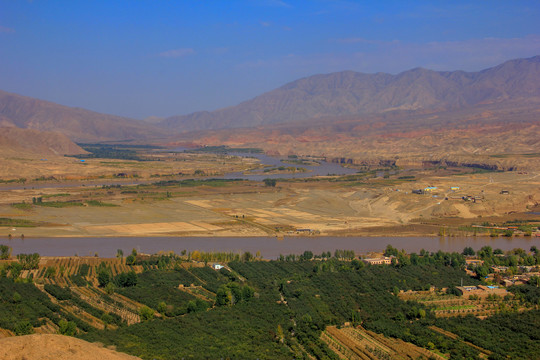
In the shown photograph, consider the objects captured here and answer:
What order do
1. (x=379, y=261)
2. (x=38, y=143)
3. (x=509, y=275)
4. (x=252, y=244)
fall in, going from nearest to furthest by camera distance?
(x=509, y=275), (x=379, y=261), (x=252, y=244), (x=38, y=143)

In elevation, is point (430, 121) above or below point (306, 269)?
above

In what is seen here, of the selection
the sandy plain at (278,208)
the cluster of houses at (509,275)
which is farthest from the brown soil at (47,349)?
the sandy plain at (278,208)

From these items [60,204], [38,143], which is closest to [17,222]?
[60,204]

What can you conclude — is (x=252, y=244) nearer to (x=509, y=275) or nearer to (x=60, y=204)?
(x=509, y=275)

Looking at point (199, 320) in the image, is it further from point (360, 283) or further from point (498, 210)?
point (498, 210)

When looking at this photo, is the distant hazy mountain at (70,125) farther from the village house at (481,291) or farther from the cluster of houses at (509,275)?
the village house at (481,291)

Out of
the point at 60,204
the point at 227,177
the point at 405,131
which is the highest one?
the point at 405,131

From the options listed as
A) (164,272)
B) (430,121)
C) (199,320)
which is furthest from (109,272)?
(430,121)
